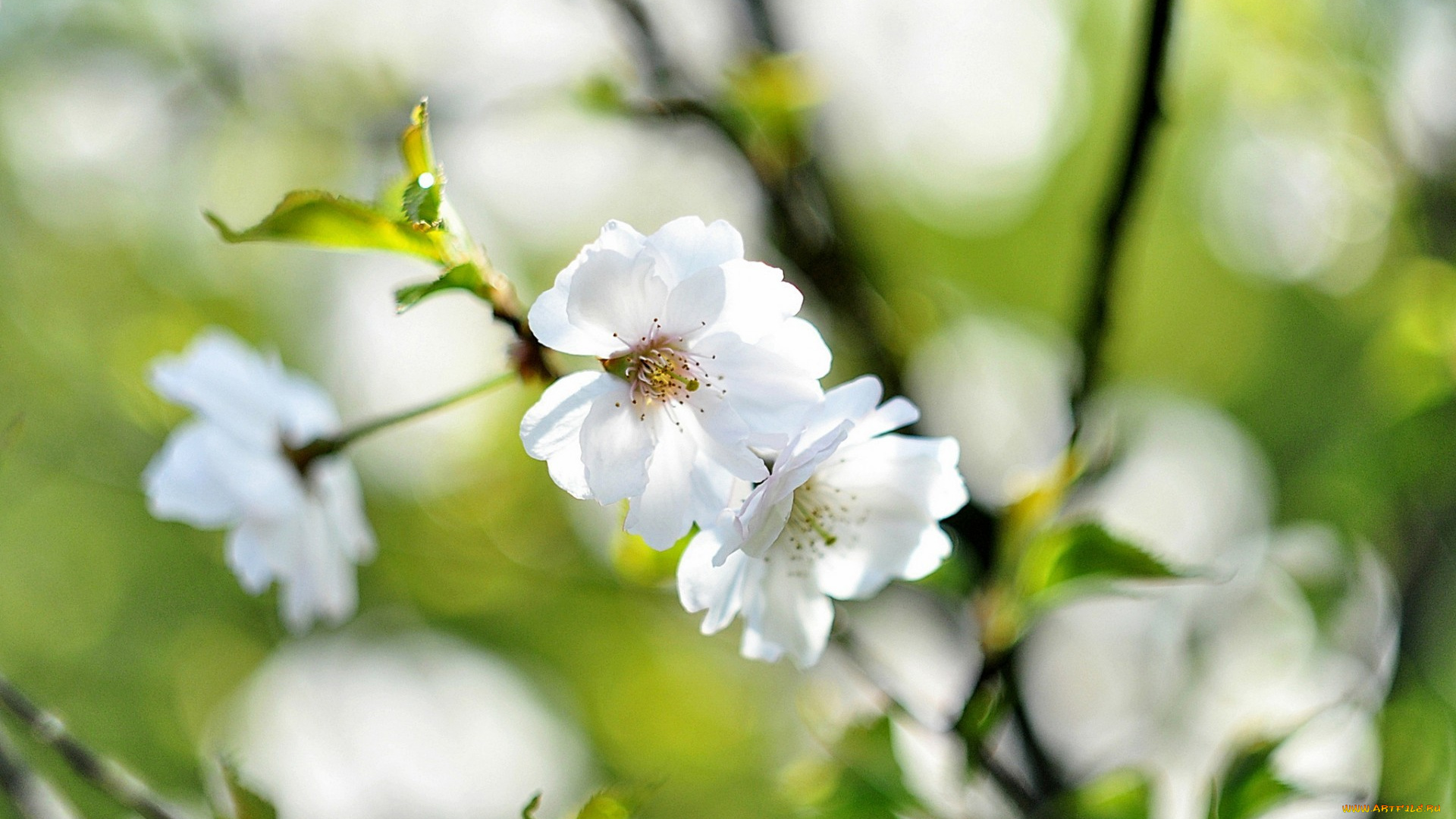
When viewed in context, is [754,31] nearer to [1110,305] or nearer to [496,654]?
[1110,305]

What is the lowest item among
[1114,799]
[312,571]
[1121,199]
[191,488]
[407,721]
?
[407,721]

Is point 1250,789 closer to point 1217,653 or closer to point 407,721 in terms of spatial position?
point 1217,653

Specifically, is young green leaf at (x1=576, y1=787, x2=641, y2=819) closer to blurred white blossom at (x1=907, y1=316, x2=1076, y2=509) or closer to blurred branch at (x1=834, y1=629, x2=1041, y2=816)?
blurred branch at (x1=834, y1=629, x2=1041, y2=816)

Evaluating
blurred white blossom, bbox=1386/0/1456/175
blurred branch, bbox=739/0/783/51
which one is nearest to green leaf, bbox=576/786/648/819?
blurred branch, bbox=739/0/783/51

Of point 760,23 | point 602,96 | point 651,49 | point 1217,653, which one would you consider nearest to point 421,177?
point 602,96

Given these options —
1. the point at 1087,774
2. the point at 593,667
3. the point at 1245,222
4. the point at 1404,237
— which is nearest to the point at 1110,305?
the point at 1087,774
